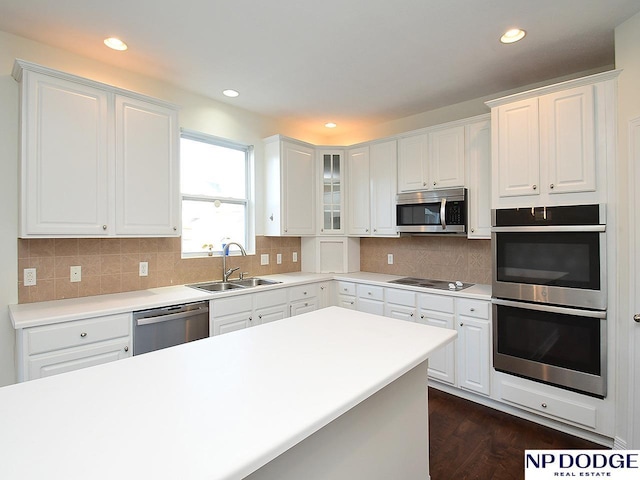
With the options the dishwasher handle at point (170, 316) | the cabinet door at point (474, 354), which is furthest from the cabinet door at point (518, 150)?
the dishwasher handle at point (170, 316)

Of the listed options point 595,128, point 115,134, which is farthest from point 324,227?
point 595,128

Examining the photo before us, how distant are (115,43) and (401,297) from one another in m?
3.13

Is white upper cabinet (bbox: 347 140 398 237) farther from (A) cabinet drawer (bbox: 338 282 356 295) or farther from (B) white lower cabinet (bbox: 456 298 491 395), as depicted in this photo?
(B) white lower cabinet (bbox: 456 298 491 395)

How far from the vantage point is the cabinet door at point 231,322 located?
2.84 metres

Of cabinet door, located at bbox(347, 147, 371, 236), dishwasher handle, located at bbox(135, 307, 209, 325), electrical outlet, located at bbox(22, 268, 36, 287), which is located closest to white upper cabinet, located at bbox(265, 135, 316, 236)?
cabinet door, located at bbox(347, 147, 371, 236)

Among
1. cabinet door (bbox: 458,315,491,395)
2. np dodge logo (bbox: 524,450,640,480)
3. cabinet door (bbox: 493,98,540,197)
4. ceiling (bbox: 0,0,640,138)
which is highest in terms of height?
ceiling (bbox: 0,0,640,138)

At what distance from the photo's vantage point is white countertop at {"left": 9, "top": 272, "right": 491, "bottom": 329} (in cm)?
206

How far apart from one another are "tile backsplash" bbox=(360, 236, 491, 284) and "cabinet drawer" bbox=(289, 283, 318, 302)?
3.05 ft

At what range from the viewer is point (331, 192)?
4164 mm

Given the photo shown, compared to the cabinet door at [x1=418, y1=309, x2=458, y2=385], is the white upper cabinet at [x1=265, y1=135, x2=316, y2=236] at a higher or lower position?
higher

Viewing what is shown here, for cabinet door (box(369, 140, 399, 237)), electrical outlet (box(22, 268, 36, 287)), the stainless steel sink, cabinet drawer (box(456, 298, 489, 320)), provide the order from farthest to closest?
cabinet door (box(369, 140, 399, 237)), the stainless steel sink, cabinet drawer (box(456, 298, 489, 320)), electrical outlet (box(22, 268, 36, 287))

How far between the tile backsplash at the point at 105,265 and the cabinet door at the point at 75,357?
2.08 ft

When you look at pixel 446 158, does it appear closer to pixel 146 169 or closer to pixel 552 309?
pixel 552 309

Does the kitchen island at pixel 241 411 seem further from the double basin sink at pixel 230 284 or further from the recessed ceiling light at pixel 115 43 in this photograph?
the recessed ceiling light at pixel 115 43
